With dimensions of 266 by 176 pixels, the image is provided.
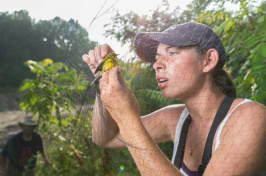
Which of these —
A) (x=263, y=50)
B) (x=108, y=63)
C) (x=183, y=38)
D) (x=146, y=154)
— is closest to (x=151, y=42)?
(x=183, y=38)

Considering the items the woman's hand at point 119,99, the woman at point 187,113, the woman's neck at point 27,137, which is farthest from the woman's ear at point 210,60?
the woman's neck at point 27,137

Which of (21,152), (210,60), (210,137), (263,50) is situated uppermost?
(210,60)

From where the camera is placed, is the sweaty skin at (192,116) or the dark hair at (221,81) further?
the dark hair at (221,81)

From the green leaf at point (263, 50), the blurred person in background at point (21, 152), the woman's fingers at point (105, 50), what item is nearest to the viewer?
the woman's fingers at point (105, 50)

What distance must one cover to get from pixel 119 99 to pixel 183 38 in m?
0.34

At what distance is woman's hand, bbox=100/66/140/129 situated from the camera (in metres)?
0.89

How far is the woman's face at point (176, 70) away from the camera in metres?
1.00

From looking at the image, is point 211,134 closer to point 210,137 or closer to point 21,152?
point 210,137

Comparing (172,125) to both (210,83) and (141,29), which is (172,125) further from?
(141,29)

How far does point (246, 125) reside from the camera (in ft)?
2.98

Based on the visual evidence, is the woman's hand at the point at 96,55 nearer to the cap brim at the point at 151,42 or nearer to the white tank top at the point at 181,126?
the cap brim at the point at 151,42

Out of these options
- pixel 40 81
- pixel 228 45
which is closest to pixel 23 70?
pixel 40 81

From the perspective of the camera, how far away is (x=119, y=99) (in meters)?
0.89

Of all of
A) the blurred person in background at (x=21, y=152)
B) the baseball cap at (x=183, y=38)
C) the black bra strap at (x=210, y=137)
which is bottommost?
the blurred person in background at (x=21, y=152)
